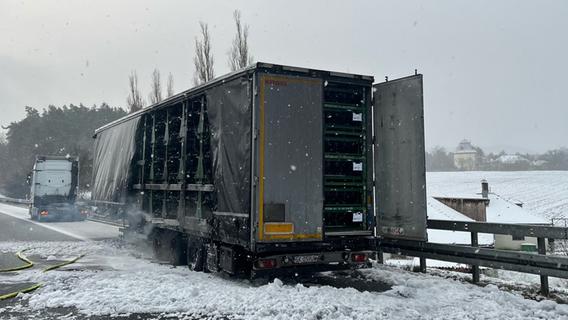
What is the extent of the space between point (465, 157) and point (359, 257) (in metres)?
111

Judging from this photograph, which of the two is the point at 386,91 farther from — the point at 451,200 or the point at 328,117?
the point at 451,200

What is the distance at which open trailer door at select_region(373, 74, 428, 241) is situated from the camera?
27.1ft

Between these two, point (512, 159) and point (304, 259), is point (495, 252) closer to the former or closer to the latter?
point (304, 259)

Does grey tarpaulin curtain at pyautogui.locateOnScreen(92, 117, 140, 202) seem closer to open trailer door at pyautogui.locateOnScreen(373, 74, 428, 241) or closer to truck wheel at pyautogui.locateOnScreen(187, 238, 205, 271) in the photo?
truck wheel at pyautogui.locateOnScreen(187, 238, 205, 271)

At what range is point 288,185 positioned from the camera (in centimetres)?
745

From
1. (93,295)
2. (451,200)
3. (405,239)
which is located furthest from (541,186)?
(93,295)

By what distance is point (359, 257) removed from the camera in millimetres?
8102

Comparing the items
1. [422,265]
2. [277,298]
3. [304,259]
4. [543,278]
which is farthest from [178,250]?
[543,278]

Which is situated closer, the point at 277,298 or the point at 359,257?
the point at 277,298

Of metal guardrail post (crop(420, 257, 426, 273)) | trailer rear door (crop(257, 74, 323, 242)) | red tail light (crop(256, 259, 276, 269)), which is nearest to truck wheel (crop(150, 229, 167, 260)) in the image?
red tail light (crop(256, 259, 276, 269))

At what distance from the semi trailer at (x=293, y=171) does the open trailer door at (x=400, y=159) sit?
2cm

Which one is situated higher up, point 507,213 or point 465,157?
point 465,157

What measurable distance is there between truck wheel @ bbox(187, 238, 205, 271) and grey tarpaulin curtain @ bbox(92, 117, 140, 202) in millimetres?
3837

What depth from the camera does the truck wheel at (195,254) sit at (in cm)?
923
